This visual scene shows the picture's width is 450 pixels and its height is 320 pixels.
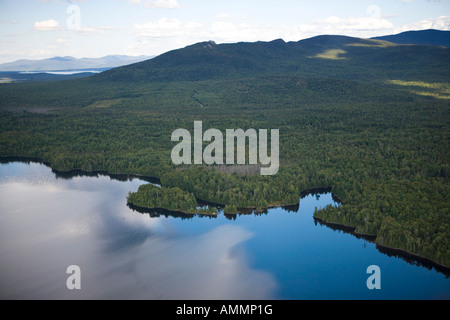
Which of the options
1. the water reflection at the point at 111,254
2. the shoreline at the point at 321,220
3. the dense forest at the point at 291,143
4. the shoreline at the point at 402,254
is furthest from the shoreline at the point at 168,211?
the shoreline at the point at 402,254

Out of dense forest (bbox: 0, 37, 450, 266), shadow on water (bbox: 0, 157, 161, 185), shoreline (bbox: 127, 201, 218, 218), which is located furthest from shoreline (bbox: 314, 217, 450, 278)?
shadow on water (bbox: 0, 157, 161, 185)

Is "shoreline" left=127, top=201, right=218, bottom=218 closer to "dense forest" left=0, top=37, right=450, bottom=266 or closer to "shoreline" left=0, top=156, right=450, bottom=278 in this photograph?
"shoreline" left=0, top=156, right=450, bottom=278

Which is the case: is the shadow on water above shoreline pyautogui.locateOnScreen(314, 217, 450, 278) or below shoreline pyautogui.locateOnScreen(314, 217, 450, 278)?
above

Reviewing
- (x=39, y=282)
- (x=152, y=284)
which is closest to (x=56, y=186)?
(x=39, y=282)

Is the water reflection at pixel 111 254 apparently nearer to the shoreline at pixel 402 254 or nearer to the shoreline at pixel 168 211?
the shoreline at pixel 168 211

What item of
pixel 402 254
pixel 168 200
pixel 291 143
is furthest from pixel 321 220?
pixel 291 143
